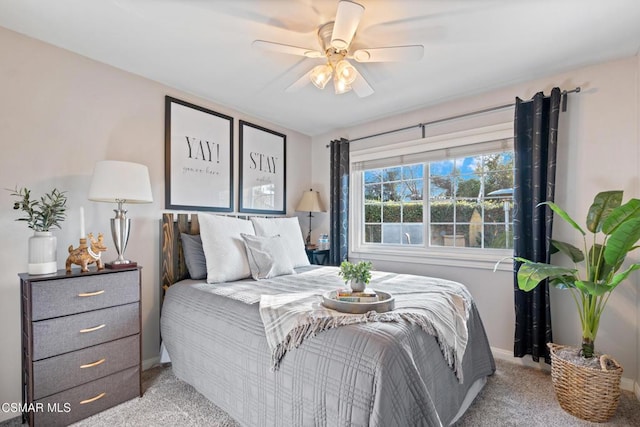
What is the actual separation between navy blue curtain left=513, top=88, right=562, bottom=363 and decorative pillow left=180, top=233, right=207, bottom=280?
259cm

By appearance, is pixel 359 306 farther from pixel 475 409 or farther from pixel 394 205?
pixel 394 205

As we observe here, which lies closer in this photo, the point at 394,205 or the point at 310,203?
the point at 394,205

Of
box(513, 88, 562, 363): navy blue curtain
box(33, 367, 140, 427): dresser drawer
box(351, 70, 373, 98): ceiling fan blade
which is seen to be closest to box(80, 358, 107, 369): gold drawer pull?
box(33, 367, 140, 427): dresser drawer

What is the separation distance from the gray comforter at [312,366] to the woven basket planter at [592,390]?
1.49 feet

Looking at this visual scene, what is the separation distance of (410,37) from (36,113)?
98.7 inches

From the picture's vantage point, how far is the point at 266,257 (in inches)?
99.3

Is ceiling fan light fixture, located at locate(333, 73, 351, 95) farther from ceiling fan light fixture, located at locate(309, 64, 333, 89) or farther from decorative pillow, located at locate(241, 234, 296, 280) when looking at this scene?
decorative pillow, located at locate(241, 234, 296, 280)

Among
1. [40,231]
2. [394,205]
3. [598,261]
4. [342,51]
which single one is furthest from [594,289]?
[40,231]

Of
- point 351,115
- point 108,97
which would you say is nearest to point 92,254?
point 108,97

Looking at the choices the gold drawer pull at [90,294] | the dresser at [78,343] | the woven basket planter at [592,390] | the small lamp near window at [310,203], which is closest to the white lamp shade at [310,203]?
the small lamp near window at [310,203]

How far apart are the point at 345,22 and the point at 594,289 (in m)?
2.10

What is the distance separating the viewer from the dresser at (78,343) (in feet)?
5.46

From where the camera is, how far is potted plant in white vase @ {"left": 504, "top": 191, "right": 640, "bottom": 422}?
5.93 ft

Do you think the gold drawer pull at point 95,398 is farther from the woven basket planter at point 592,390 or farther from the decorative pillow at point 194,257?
the woven basket planter at point 592,390
